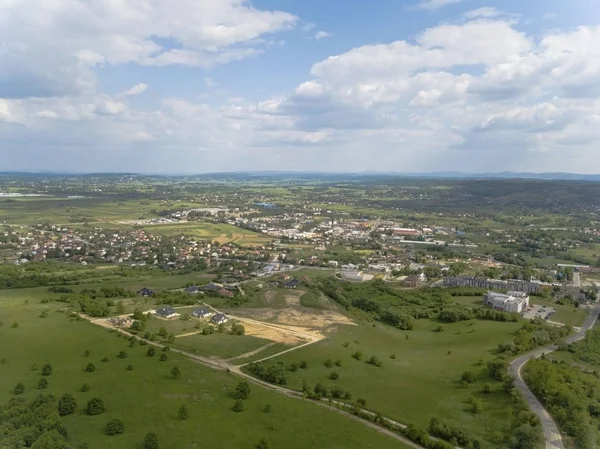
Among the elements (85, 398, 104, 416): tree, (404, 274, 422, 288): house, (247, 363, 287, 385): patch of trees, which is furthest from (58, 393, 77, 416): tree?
(404, 274, 422, 288): house

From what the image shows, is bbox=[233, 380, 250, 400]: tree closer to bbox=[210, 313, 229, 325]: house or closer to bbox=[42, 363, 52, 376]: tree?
bbox=[42, 363, 52, 376]: tree

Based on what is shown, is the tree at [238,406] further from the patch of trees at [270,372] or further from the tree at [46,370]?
the tree at [46,370]

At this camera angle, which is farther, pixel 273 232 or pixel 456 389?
pixel 273 232

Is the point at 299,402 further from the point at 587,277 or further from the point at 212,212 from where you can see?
the point at 212,212

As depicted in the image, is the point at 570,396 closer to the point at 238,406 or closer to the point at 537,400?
the point at 537,400

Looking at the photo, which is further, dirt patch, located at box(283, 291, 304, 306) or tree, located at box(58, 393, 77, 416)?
dirt patch, located at box(283, 291, 304, 306)

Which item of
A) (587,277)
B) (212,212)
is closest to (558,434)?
(587,277)

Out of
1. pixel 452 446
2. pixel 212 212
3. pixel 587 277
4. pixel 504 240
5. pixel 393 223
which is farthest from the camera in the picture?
pixel 212 212
